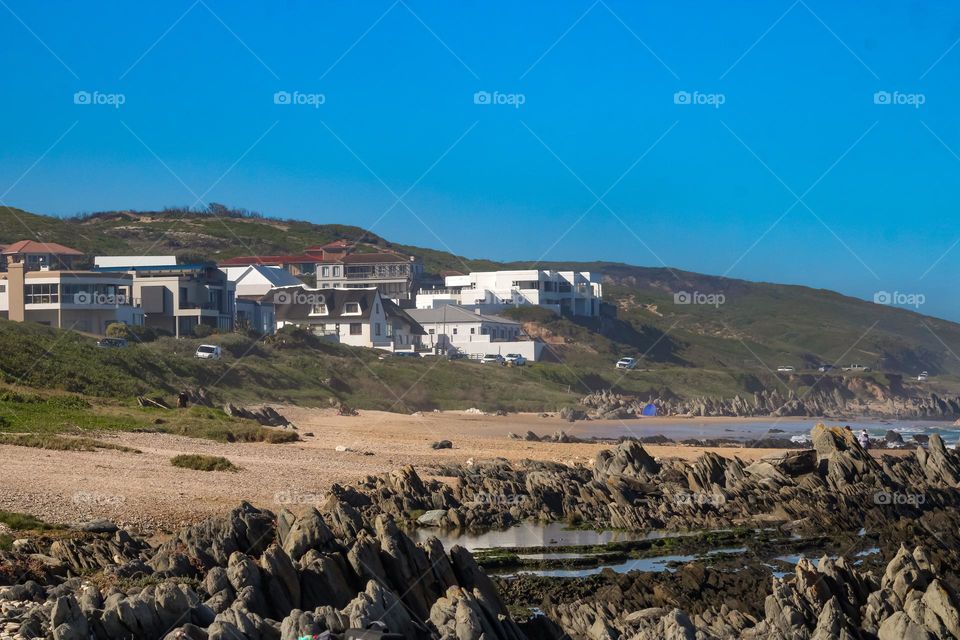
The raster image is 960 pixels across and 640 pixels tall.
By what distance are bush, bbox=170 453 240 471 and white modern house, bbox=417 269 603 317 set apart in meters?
72.9

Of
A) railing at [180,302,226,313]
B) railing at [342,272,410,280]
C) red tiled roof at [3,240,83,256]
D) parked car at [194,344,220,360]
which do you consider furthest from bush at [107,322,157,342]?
railing at [342,272,410,280]

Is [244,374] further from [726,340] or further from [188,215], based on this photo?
[188,215]

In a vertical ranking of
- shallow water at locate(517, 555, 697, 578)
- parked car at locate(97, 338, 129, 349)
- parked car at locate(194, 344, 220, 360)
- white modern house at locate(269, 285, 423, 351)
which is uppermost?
white modern house at locate(269, 285, 423, 351)

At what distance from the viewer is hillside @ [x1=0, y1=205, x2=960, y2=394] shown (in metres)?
99.4

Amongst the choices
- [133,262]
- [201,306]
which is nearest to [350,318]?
[201,306]

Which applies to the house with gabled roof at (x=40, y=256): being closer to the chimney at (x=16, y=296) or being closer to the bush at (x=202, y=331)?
the chimney at (x=16, y=296)

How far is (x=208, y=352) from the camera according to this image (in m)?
64.1

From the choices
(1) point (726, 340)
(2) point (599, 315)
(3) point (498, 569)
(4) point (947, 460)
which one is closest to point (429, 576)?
(3) point (498, 569)

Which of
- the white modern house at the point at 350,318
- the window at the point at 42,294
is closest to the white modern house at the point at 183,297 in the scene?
the white modern house at the point at 350,318

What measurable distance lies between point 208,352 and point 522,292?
1868 inches

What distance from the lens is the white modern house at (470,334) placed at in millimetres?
87562

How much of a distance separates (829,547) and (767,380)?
7280 centimetres

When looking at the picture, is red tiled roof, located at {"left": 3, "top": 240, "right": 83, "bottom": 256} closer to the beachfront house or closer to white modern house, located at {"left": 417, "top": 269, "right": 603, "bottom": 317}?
the beachfront house

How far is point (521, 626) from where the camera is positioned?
49.6ft
